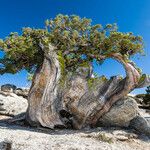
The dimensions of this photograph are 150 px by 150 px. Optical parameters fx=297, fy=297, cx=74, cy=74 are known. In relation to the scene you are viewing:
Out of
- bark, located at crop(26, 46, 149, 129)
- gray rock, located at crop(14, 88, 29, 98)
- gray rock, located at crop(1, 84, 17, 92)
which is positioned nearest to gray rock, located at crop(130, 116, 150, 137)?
bark, located at crop(26, 46, 149, 129)

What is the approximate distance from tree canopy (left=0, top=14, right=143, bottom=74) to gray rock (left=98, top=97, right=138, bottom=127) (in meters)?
5.10

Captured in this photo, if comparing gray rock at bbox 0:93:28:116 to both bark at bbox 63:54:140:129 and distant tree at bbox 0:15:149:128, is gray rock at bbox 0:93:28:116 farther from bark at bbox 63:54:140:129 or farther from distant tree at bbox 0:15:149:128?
bark at bbox 63:54:140:129

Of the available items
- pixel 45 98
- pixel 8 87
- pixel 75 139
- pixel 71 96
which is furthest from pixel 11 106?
pixel 75 139

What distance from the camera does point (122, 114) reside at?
27.5 meters

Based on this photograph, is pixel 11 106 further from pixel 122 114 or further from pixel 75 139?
pixel 75 139

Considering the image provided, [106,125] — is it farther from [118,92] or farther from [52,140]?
[52,140]

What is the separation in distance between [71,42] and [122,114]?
8.74 m

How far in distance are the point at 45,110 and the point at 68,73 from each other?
13.4ft

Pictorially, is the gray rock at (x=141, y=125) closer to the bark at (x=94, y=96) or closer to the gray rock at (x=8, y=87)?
the bark at (x=94, y=96)

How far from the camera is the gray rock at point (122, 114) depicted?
2745 centimetres

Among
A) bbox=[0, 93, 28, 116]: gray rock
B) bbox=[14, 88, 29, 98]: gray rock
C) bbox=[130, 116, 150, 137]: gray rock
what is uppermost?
bbox=[14, 88, 29, 98]: gray rock

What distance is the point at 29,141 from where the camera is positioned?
832 inches

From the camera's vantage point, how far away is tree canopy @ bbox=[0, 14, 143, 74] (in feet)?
97.5

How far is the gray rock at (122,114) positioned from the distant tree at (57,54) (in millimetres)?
625
